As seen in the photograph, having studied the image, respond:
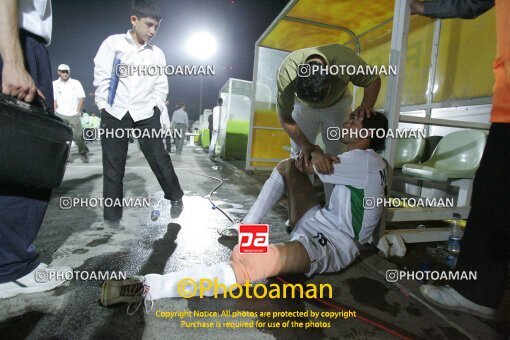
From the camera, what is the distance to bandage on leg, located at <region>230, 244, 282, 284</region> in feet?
4.81

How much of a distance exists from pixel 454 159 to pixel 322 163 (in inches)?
79.1

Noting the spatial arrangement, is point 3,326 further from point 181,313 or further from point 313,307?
point 313,307

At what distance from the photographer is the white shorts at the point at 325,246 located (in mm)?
1639

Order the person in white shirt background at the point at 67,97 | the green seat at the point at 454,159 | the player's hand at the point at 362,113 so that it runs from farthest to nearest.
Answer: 1. the person in white shirt background at the point at 67,97
2. the green seat at the point at 454,159
3. the player's hand at the point at 362,113

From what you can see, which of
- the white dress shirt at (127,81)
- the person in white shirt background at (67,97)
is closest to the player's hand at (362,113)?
the white dress shirt at (127,81)

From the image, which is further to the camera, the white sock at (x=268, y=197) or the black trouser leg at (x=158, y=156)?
the black trouser leg at (x=158, y=156)

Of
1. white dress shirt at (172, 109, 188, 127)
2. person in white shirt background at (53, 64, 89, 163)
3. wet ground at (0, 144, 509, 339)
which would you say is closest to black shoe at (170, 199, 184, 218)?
wet ground at (0, 144, 509, 339)

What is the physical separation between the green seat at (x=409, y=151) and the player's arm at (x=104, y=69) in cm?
325

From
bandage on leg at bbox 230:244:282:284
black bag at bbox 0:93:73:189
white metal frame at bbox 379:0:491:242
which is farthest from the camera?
white metal frame at bbox 379:0:491:242

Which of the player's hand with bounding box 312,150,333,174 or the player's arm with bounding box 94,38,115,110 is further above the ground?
the player's arm with bounding box 94,38,115,110

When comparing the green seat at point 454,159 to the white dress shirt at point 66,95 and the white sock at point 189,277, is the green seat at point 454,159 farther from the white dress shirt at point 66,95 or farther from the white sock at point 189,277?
the white dress shirt at point 66,95

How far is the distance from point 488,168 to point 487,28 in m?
2.83

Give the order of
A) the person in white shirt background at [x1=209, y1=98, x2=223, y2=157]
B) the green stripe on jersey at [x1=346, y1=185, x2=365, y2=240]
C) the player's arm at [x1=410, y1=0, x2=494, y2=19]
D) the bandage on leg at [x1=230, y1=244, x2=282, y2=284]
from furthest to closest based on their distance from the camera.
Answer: the person in white shirt background at [x1=209, y1=98, x2=223, y2=157] < the green stripe on jersey at [x1=346, y1=185, x2=365, y2=240] < the player's arm at [x1=410, y1=0, x2=494, y2=19] < the bandage on leg at [x1=230, y1=244, x2=282, y2=284]

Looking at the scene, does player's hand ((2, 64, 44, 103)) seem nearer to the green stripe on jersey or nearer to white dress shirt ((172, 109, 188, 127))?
the green stripe on jersey
